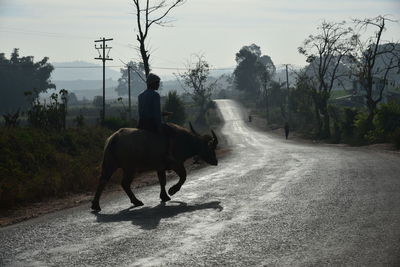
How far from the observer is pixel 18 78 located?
9725cm

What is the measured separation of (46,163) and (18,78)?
84.8 meters

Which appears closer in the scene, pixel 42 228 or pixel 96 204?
pixel 42 228

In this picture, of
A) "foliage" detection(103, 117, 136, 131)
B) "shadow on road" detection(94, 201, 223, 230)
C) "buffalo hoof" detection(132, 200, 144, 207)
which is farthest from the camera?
"foliage" detection(103, 117, 136, 131)

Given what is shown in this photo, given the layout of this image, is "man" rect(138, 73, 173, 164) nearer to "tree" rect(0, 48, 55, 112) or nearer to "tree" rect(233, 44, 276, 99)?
"tree" rect(0, 48, 55, 112)

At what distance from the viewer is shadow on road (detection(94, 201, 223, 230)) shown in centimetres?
801

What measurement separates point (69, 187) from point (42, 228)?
5.01m

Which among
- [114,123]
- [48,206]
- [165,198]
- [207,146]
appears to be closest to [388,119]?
[114,123]

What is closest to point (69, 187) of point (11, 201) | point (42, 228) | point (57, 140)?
point (11, 201)

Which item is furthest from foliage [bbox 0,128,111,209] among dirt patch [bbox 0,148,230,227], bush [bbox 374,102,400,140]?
bush [bbox 374,102,400,140]

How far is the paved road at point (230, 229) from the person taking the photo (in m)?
6.00

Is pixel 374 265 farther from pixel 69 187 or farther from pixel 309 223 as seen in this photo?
pixel 69 187

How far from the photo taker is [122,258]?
5961 millimetres

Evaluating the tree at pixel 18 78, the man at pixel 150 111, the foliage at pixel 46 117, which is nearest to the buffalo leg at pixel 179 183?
the man at pixel 150 111

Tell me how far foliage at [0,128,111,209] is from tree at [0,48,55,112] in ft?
208
